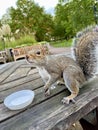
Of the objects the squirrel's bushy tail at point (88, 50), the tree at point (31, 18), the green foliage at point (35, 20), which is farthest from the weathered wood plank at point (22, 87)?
the tree at point (31, 18)

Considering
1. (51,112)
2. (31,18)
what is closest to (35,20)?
(31,18)

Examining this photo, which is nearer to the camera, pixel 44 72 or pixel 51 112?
pixel 51 112

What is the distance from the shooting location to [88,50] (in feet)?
3.25

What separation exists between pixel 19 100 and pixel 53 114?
0.70 ft

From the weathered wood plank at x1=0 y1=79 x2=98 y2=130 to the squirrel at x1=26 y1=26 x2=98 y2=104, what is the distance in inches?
2.6

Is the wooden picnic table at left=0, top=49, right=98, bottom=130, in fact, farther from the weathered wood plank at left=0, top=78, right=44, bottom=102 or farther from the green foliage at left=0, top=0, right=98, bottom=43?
the green foliage at left=0, top=0, right=98, bottom=43

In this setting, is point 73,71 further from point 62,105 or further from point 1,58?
point 1,58

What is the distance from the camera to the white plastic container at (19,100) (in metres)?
0.84

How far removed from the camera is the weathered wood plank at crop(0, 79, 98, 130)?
709 millimetres

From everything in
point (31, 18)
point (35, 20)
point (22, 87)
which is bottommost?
point (22, 87)

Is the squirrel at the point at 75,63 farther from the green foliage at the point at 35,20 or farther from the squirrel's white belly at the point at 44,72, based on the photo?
the green foliage at the point at 35,20

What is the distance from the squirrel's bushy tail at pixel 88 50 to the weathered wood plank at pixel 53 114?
0.12 metres

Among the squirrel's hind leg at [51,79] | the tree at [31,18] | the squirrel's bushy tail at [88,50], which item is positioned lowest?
the squirrel's hind leg at [51,79]

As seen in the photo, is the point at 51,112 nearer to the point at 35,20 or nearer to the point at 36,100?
the point at 36,100
